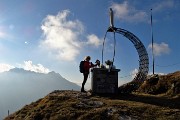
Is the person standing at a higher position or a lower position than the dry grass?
higher

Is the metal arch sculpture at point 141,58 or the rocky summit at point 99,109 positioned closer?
the rocky summit at point 99,109

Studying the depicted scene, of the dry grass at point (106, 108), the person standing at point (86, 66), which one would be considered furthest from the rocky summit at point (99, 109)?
the person standing at point (86, 66)

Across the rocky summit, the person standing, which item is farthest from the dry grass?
the person standing

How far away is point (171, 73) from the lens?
30.8 meters

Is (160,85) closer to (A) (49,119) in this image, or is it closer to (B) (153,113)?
(B) (153,113)

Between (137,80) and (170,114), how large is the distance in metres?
14.6

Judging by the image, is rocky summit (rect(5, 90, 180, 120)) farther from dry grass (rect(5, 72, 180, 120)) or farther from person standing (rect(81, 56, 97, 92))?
person standing (rect(81, 56, 97, 92))

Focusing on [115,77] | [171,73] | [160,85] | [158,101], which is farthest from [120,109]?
[171,73]

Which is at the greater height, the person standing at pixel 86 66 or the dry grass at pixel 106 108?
the person standing at pixel 86 66

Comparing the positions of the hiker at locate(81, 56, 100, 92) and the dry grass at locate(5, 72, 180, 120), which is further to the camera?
the hiker at locate(81, 56, 100, 92)

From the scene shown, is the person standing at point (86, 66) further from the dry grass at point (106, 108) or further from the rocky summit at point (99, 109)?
the dry grass at point (106, 108)

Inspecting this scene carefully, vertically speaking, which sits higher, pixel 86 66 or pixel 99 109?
pixel 86 66

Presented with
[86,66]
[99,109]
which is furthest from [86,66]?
[99,109]

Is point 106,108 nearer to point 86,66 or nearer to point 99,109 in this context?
point 99,109
